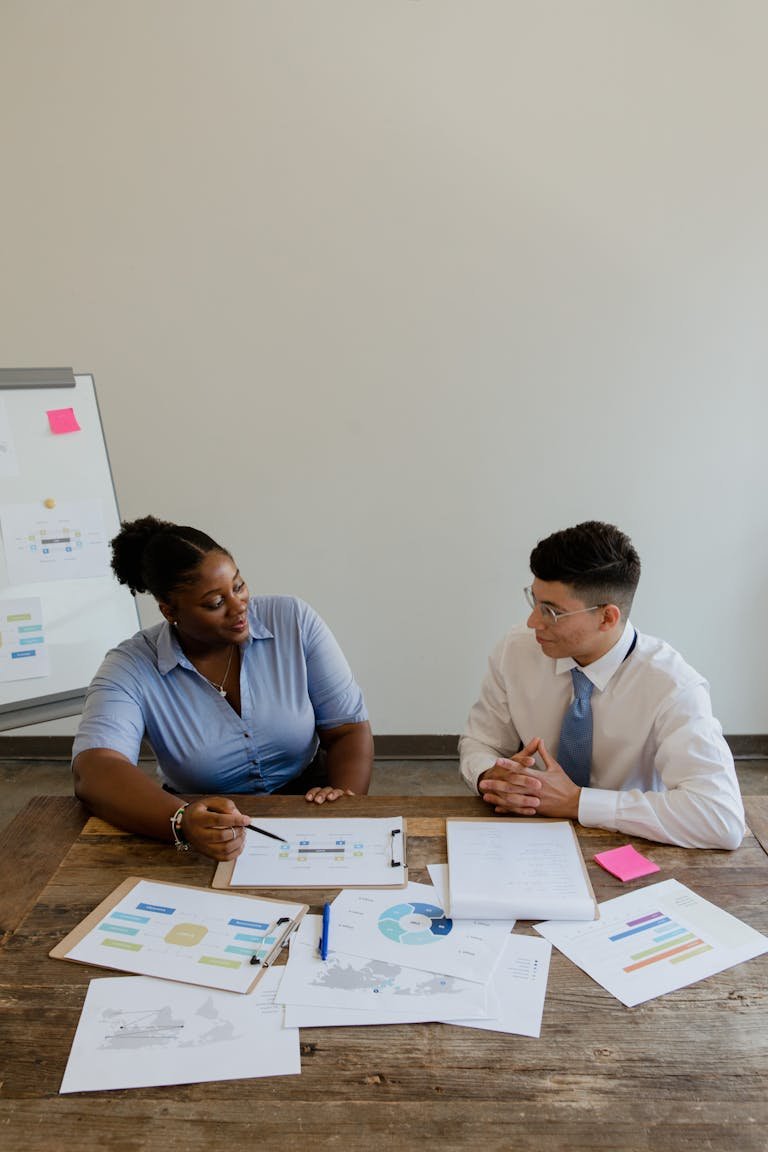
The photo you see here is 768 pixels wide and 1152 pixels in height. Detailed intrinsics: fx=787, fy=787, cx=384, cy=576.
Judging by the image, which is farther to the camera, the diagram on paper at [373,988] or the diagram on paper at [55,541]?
the diagram on paper at [55,541]

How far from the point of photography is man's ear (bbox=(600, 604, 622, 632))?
5.10 feet

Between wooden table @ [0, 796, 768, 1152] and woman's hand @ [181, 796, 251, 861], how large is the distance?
26 cm

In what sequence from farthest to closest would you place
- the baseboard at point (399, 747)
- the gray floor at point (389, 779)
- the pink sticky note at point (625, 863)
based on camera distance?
the baseboard at point (399, 747), the gray floor at point (389, 779), the pink sticky note at point (625, 863)

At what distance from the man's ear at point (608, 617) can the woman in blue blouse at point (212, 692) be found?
0.61 metres

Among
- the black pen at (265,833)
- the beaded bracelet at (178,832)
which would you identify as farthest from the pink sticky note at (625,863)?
the beaded bracelet at (178,832)

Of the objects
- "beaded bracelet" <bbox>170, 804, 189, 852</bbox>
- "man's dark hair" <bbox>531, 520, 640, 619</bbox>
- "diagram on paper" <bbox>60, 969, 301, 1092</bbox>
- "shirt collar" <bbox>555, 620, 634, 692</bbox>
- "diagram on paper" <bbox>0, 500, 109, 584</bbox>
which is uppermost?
"diagram on paper" <bbox>0, 500, 109, 584</bbox>

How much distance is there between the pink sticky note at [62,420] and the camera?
217 cm

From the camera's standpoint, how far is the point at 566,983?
1.02 m

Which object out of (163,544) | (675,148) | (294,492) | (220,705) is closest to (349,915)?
(220,705)

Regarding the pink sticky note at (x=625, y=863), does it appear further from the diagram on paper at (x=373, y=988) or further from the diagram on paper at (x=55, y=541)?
the diagram on paper at (x=55, y=541)

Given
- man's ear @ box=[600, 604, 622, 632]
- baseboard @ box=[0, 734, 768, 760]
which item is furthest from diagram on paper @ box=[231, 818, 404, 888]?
baseboard @ box=[0, 734, 768, 760]

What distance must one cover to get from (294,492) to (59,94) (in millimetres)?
1568

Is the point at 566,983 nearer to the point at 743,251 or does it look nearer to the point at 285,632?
the point at 285,632

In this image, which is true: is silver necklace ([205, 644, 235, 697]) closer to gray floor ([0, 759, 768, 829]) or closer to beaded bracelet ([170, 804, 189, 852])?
beaded bracelet ([170, 804, 189, 852])
